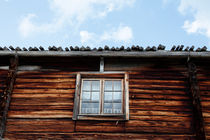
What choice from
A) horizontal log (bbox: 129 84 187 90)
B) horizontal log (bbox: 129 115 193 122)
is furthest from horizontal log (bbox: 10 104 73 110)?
horizontal log (bbox: 129 84 187 90)

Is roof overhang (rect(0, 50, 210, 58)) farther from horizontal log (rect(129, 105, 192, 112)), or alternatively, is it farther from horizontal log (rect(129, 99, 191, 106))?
horizontal log (rect(129, 105, 192, 112))

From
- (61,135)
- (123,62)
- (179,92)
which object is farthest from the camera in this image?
(123,62)

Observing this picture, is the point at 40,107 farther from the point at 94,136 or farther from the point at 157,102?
the point at 157,102

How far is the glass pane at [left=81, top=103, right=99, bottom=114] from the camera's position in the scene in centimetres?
645

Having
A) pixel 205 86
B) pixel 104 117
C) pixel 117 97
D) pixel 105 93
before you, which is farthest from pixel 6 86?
pixel 205 86

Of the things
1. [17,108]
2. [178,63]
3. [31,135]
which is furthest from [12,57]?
[178,63]

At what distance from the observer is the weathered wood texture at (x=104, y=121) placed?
611 centimetres

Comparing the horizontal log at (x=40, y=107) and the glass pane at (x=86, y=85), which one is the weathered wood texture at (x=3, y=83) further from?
the glass pane at (x=86, y=85)

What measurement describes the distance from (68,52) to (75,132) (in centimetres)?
247

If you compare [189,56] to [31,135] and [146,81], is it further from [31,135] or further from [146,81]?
[31,135]

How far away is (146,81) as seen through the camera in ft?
22.1

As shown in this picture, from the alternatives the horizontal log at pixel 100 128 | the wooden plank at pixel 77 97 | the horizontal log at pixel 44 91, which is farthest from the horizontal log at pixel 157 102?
the horizontal log at pixel 44 91

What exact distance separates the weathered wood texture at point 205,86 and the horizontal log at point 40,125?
156 inches

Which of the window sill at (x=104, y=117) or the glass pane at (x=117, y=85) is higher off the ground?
the glass pane at (x=117, y=85)
